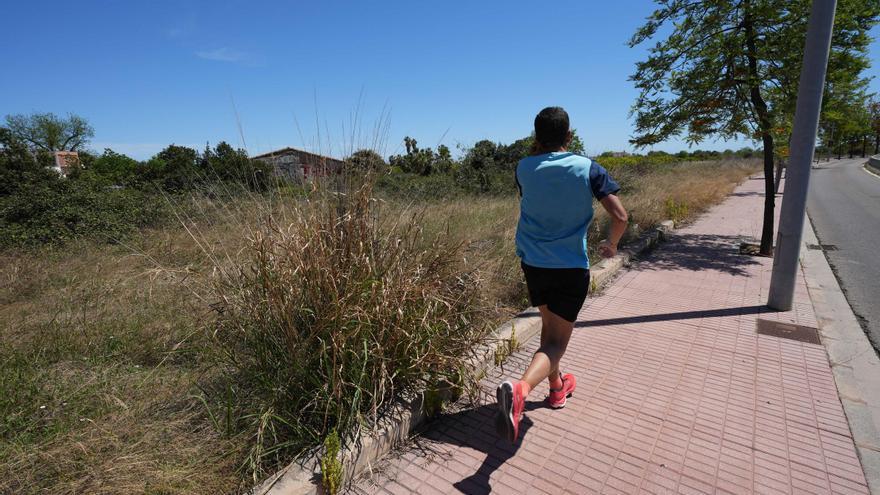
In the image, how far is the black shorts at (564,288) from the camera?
2.64 metres

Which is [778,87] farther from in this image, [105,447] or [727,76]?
[105,447]

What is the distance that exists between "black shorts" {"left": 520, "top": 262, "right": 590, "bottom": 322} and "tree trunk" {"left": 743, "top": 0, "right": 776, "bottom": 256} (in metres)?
6.05

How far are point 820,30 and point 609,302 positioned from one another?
3367 millimetres

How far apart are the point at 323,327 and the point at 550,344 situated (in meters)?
1.39

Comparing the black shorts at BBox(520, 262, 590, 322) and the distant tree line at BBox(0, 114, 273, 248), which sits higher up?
the distant tree line at BBox(0, 114, 273, 248)

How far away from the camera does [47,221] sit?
821 centimetres

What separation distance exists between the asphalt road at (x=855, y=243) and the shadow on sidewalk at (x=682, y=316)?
949 mm

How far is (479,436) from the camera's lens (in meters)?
2.76

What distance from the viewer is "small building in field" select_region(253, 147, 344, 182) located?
327 centimetres

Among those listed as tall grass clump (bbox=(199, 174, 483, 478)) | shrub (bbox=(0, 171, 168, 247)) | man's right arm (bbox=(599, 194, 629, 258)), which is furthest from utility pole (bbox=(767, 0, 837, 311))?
shrub (bbox=(0, 171, 168, 247))

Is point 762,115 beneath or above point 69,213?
above

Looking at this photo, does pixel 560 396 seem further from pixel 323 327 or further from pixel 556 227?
pixel 323 327

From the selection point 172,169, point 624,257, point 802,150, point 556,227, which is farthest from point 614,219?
point 172,169

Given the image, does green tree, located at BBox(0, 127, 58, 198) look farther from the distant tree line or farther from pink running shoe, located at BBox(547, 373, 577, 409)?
pink running shoe, located at BBox(547, 373, 577, 409)
